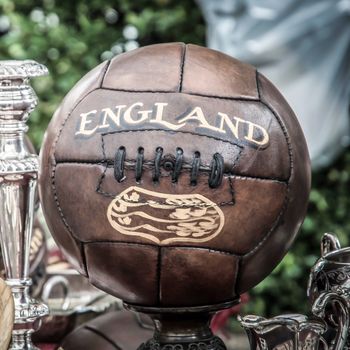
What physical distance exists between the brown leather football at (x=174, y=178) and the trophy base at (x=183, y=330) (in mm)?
43

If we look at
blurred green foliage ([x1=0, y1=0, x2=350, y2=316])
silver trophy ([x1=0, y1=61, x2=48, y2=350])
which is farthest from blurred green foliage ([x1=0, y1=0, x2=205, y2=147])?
silver trophy ([x1=0, y1=61, x2=48, y2=350])

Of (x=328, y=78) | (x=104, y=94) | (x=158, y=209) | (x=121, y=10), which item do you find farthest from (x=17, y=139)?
(x=121, y=10)

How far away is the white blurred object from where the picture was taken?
4.35 meters

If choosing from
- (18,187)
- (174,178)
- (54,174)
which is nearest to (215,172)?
(174,178)

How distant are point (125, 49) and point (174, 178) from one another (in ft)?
9.51

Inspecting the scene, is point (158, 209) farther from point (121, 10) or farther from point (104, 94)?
point (121, 10)

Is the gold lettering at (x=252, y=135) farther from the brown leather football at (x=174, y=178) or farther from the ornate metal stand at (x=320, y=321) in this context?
the ornate metal stand at (x=320, y=321)

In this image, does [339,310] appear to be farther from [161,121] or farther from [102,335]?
[102,335]

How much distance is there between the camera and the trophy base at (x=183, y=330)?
224 cm

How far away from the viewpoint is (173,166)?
2.07 metres

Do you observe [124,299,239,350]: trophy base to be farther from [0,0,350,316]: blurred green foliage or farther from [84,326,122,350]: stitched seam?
[0,0,350,316]: blurred green foliage

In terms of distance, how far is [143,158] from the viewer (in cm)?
208

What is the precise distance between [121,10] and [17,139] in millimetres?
2702

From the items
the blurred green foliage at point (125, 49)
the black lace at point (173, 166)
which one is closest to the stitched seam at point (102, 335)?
the black lace at point (173, 166)
